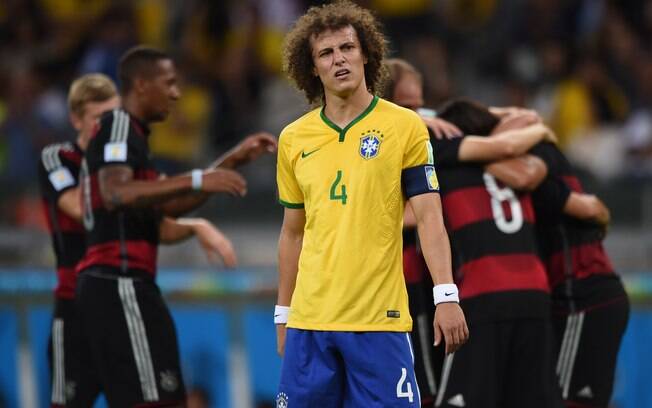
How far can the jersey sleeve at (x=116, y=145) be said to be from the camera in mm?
7539

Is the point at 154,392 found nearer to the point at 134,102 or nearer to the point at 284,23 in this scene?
the point at 134,102

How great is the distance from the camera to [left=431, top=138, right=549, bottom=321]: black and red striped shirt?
290 inches

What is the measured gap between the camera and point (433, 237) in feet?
20.0

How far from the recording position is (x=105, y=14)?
14.4m

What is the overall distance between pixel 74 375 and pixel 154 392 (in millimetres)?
822

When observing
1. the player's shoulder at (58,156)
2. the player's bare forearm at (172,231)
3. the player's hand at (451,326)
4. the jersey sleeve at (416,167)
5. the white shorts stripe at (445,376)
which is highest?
the player's shoulder at (58,156)

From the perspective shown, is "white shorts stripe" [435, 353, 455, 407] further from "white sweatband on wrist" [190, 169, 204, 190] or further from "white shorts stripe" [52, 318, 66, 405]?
"white shorts stripe" [52, 318, 66, 405]

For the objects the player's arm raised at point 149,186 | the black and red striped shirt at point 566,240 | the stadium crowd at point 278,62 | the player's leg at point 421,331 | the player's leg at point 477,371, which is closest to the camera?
the player's leg at point 477,371

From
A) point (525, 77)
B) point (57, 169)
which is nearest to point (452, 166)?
point (57, 169)

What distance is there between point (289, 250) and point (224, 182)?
100 centimetres

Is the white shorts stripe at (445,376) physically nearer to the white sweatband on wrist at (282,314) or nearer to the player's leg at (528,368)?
the player's leg at (528,368)

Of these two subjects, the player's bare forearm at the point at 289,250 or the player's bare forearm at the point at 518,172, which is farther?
the player's bare forearm at the point at 518,172

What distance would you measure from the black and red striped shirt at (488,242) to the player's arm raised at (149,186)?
1126 mm

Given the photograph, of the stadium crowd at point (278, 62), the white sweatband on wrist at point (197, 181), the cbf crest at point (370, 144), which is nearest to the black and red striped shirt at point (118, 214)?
the white sweatband on wrist at point (197, 181)
